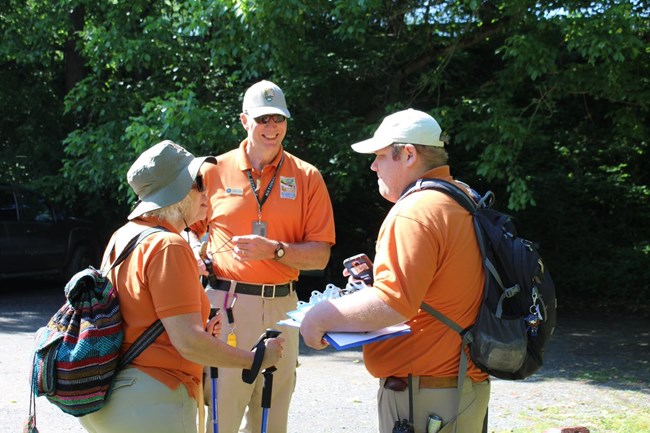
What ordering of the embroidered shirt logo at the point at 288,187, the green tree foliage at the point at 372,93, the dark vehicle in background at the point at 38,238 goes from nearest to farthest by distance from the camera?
the embroidered shirt logo at the point at 288,187 → the green tree foliage at the point at 372,93 → the dark vehicle in background at the point at 38,238

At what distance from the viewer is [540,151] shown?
1264cm

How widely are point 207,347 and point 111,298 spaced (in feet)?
1.24


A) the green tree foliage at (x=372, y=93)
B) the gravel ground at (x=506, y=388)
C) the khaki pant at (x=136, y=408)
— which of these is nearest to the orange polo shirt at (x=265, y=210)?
the khaki pant at (x=136, y=408)

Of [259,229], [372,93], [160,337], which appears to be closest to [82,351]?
[160,337]

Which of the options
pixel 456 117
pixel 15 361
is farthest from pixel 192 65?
pixel 15 361

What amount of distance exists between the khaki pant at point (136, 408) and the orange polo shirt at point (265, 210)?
147 centimetres

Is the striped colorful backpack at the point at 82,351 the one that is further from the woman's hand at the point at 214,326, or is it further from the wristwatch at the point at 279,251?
the wristwatch at the point at 279,251

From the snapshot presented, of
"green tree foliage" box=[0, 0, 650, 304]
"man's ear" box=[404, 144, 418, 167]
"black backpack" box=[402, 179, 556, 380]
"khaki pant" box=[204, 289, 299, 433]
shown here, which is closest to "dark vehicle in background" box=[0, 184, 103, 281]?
"green tree foliage" box=[0, 0, 650, 304]

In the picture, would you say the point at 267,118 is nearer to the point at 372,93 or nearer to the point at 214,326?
the point at 214,326

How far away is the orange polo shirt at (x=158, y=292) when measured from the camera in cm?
289

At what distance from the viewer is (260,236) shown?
4285mm

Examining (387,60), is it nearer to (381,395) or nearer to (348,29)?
(348,29)

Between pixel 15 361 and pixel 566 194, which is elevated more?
pixel 566 194

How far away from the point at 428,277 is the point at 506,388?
5.06 metres
